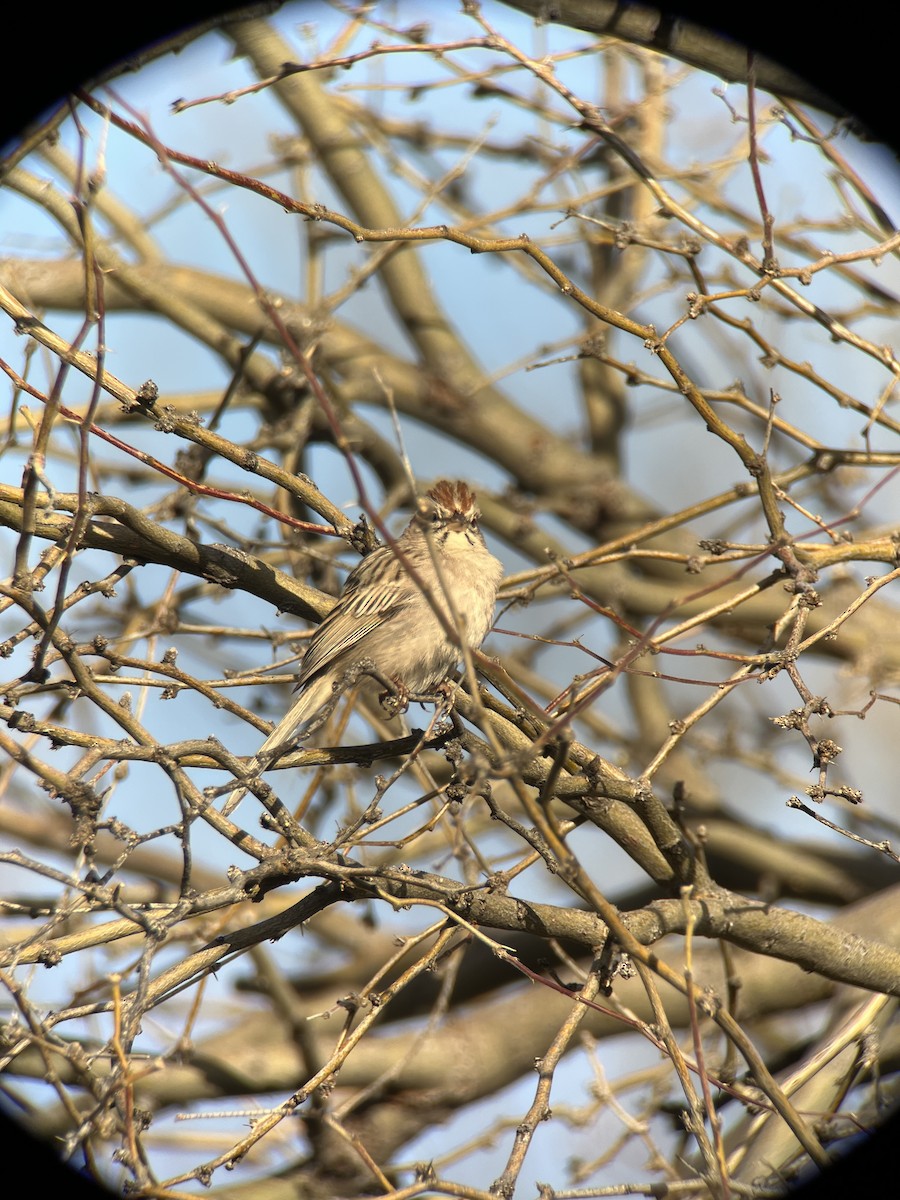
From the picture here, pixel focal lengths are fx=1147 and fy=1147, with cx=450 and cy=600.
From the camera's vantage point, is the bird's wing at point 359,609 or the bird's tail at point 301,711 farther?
the bird's wing at point 359,609

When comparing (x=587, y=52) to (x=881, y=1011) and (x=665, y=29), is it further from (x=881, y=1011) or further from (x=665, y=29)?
(x=881, y=1011)

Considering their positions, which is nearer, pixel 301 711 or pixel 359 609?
pixel 301 711

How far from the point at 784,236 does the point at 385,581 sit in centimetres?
232

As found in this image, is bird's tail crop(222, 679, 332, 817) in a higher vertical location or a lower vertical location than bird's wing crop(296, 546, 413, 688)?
lower

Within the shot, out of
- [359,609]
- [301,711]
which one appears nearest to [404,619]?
[359,609]

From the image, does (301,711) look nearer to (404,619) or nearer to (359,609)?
(359,609)

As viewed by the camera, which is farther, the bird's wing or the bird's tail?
the bird's wing

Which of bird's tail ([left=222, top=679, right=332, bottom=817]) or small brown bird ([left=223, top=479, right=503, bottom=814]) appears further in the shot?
small brown bird ([left=223, top=479, right=503, bottom=814])

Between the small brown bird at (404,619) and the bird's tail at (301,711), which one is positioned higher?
the small brown bird at (404,619)

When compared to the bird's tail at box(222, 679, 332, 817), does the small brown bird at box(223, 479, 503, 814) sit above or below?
above

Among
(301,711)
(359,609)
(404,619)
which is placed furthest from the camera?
(404,619)

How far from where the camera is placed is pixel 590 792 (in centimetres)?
321

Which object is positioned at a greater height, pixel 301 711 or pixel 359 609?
pixel 359 609

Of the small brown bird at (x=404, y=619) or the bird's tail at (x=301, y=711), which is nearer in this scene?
the bird's tail at (x=301, y=711)
